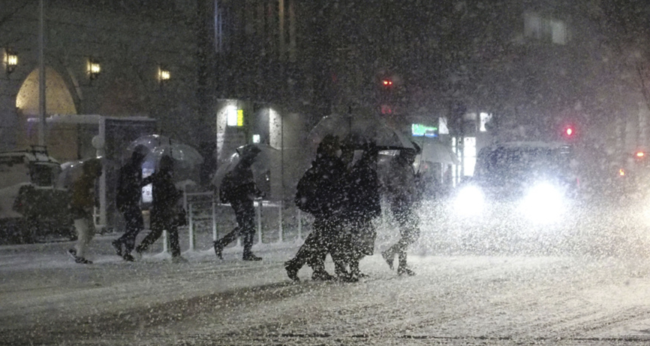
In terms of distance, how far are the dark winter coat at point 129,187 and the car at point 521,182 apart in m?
10.6

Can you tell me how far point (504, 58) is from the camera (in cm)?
5059

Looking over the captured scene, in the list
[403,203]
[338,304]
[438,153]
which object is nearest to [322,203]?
[403,203]

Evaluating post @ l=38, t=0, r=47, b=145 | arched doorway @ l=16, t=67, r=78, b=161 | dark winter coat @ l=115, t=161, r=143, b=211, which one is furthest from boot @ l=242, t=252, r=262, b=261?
arched doorway @ l=16, t=67, r=78, b=161

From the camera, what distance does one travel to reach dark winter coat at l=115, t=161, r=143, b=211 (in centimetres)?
1542

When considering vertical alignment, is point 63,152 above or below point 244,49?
below

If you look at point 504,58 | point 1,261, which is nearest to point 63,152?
point 1,261

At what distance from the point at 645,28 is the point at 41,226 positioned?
41452 mm

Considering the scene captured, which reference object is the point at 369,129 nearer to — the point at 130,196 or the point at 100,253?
the point at 100,253

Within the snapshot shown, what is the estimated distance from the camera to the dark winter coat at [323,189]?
11852 millimetres

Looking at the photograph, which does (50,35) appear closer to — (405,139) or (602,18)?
(405,139)

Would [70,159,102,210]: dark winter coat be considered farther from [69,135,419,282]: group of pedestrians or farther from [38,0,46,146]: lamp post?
[38,0,46,146]: lamp post

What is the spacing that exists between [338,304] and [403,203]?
299 cm

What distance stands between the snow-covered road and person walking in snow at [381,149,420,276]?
1.12 ft

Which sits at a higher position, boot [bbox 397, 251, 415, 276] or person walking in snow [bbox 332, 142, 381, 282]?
person walking in snow [bbox 332, 142, 381, 282]
